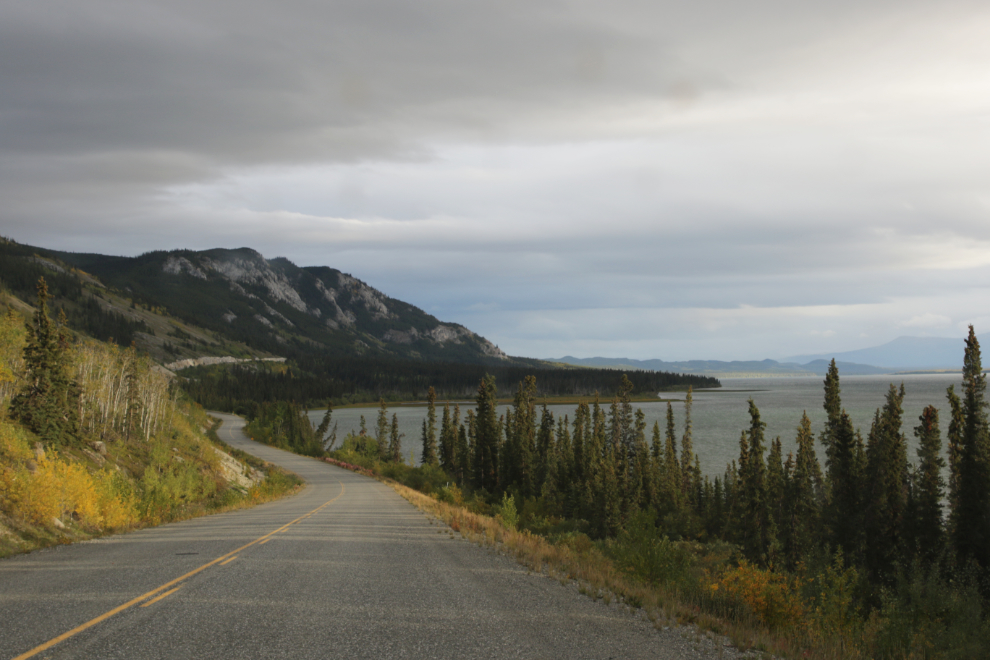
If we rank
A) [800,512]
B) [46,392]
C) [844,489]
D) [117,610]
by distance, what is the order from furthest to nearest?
[800,512]
[844,489]
[46,392]
[117,610]

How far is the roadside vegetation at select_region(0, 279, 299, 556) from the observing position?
1359 cm

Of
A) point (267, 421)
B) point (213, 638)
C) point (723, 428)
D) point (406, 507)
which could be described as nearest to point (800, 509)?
point (406, 507)

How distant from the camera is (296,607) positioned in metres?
7.88

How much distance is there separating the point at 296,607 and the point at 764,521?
163 feet

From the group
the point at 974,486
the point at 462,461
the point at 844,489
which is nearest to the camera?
the point at 974,486

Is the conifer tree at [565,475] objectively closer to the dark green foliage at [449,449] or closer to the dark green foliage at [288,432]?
the dark green foliage at [449,449]

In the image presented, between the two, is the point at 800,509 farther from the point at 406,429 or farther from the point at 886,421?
the point at 406,429

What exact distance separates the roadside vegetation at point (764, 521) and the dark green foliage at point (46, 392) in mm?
Result: 15307

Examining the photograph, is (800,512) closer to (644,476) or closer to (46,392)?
(644,476)

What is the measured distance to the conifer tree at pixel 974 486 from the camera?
37406 millimetres

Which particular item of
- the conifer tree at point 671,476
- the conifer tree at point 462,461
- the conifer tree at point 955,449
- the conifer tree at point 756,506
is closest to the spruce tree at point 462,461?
the conifer tree at point 462,461

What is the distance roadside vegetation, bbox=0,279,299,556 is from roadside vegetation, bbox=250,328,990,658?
1005cm

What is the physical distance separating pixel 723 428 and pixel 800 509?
74.3m

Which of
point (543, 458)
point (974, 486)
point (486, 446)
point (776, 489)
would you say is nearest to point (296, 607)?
point (974, 486)
